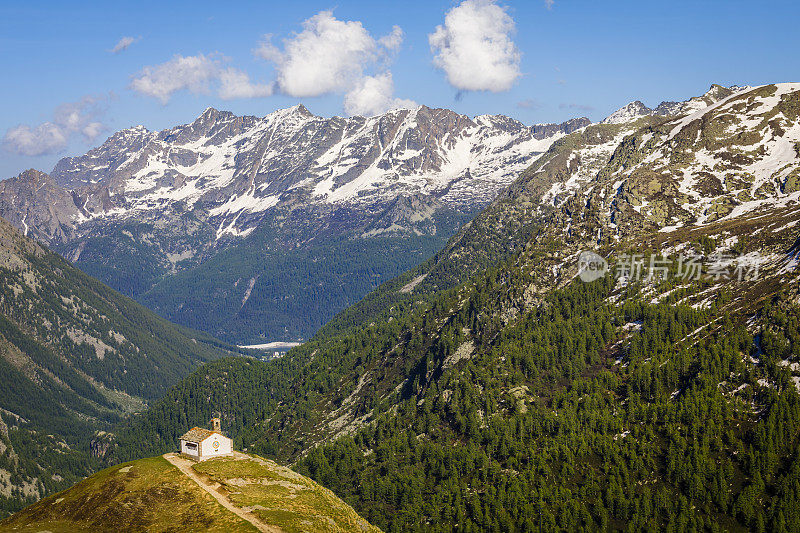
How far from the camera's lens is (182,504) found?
109 metres

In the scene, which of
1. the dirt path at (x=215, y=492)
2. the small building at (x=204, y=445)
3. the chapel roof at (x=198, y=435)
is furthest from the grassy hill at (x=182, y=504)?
the chapel roof at (x=198, y=435)

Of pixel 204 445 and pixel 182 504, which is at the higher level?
pixel 204 445

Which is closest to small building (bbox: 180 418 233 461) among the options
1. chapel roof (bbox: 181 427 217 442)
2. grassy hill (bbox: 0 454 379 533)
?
chapel roof (bbox: 181 427 217 442)

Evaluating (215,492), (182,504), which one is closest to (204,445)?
(215,492)

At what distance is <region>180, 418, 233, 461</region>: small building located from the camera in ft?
428

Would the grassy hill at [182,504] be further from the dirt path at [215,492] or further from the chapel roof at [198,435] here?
the chapel roof at [198,435]

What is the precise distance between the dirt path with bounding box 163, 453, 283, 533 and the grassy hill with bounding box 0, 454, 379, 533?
1.63 feet

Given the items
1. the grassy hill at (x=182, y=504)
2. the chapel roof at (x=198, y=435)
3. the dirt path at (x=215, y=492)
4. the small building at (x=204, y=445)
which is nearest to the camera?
the grassy hill at (x=182, y=504)

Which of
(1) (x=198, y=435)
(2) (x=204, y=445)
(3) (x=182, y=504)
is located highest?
(1) (x=198, y=435)

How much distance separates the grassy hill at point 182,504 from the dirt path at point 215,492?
50cm

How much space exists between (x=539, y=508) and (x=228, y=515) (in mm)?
91991

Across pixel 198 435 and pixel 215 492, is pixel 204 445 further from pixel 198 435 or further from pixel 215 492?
pixel 215 492

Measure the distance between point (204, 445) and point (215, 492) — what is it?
18.0 metres

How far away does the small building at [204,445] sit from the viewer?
130 m
